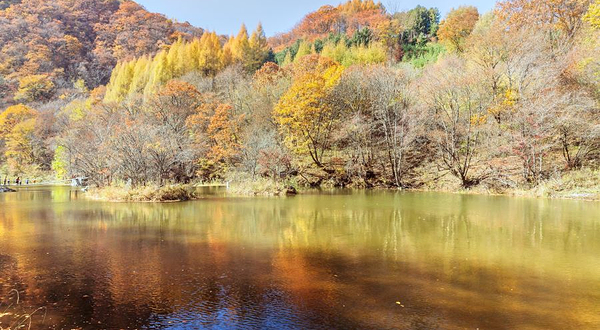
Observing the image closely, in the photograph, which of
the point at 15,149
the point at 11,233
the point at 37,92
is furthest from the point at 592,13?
the point at 37,92

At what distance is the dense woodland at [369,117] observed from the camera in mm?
24656

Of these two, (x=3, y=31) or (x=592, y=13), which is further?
(x=3, y=31)

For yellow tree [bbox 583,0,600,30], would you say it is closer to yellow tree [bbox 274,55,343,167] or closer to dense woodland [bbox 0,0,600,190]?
dense woodland [bbox 0,0,600,190]

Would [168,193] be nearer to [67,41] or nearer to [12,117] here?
[12,117]

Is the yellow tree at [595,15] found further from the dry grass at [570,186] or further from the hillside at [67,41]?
the hillside at [67,41]

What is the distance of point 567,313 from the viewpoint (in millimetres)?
5457

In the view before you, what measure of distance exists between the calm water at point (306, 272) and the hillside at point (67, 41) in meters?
62.7

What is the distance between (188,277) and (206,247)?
2514 millimetres

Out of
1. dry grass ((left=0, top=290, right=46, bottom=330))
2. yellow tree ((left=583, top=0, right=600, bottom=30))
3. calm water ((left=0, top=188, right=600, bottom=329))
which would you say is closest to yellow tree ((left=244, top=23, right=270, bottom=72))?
yellow tree ((left=583, top=0, right=600, bottom=30))

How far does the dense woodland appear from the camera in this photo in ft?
80.9

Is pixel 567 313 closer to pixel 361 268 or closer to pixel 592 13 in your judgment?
pixel 361 268

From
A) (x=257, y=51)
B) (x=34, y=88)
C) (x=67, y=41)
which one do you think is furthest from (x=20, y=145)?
(x=257, y=51)

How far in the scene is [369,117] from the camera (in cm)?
3362

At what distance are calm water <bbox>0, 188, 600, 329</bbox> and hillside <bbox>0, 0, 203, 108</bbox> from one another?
62662 millimetres
